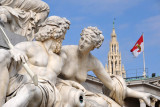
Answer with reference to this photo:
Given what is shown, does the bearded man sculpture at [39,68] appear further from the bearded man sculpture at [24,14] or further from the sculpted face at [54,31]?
the bearded man sculpture at [24,14]

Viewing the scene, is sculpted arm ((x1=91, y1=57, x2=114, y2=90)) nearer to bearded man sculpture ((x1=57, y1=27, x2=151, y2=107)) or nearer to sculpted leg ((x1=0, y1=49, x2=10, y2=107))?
bearded man sculpture ((x1=57, y1=27, x2=151, y2=107))

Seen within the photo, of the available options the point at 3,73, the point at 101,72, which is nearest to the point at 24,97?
the point at 3,73

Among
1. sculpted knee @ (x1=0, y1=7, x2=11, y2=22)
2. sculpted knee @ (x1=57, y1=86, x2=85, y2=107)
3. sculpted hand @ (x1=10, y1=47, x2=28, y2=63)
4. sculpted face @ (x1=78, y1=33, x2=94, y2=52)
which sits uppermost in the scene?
sculpted knee @ (x1=0, y1=7, x2=11, y2=22)

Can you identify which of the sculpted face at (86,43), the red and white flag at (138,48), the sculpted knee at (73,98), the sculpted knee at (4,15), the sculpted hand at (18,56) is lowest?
the sculpted knee at (73,98)

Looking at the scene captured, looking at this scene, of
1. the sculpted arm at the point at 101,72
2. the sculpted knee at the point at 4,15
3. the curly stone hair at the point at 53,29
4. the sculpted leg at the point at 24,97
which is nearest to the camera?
the sculpted leg at the point at 24,97

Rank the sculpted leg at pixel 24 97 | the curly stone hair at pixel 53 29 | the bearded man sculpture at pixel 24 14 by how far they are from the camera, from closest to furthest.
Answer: the sculpted leg at pixel 24 97, the curly stone hair at pixel 53 29, the bearded man sculpture at pixel 24 14

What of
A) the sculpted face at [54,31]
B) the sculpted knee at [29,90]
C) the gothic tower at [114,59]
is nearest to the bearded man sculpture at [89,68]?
the sculpted face at [54,31]

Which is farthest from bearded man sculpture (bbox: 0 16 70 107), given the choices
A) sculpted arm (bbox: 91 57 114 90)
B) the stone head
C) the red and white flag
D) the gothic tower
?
the gothic tower

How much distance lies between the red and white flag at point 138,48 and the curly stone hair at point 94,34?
3902cm

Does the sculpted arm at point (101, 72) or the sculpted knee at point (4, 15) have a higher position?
the sculpted knee at point (4, 15)

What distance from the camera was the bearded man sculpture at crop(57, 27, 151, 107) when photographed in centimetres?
620

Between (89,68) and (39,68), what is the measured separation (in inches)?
55.8

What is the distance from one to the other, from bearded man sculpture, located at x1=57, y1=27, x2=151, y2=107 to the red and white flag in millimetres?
38404

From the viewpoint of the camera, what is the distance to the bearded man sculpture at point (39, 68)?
15.5 feet
